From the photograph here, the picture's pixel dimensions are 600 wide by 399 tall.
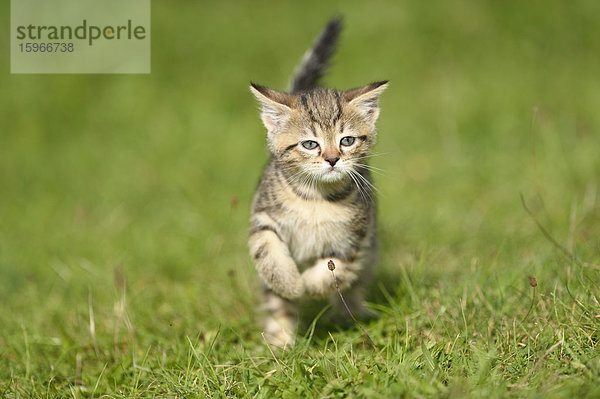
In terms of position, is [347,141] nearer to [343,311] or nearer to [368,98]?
[368,98]

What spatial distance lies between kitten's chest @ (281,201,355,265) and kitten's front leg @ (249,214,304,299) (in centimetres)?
9

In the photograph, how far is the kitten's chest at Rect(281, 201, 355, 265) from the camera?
2.81m

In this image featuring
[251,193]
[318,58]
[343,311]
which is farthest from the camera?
[251,193]

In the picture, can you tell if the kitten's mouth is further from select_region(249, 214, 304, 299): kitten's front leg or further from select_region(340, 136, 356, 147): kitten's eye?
select_region(249, 214, 304, 299): kitten's front leg

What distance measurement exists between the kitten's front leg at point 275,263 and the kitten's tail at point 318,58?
1.00 meters

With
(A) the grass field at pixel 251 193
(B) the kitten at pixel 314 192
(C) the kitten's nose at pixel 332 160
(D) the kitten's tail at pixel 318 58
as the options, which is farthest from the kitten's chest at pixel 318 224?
(D) the kitten's tail at pixel 318 58

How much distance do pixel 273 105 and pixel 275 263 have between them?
81 centimetres

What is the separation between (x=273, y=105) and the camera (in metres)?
2.84

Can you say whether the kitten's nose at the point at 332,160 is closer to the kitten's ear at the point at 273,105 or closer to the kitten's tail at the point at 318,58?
the kitten's ear at the point at 273,105

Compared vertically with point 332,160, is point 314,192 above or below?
below

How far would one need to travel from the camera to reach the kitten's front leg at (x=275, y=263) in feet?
8.89

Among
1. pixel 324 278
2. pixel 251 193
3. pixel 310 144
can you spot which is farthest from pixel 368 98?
pixel 251 193

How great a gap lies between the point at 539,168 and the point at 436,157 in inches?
42.8

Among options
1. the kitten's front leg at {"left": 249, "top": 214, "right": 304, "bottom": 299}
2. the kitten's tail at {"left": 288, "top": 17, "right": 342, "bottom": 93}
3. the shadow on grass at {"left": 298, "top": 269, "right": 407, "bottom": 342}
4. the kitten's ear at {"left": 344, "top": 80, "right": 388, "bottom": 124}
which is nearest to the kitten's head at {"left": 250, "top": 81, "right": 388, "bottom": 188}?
the kitten's ear at {"left": 344, "top": 80, "right": 388, "bottom": 124}
